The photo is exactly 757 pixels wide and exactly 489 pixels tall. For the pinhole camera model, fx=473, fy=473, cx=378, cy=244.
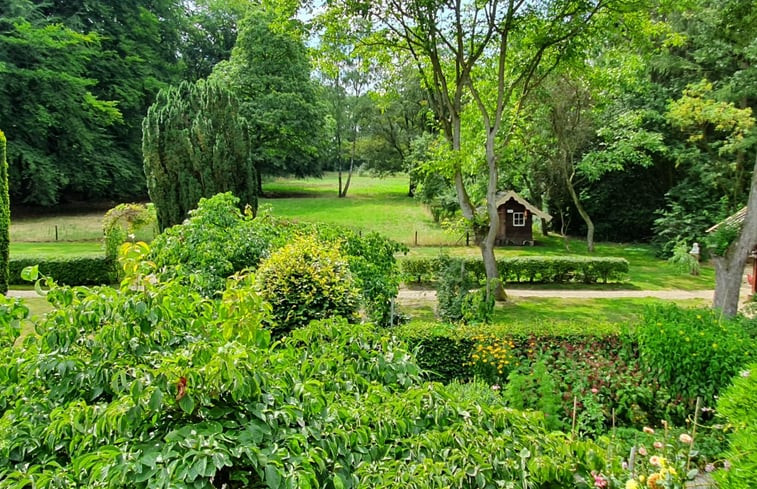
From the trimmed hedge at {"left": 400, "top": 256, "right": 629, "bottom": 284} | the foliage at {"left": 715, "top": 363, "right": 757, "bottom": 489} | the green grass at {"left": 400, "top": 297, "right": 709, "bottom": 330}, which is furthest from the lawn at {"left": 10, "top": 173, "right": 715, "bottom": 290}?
the foliage at {"left": 715, "top": 363, "right": 757, "bottom": 489}

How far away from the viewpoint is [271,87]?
1179 inches

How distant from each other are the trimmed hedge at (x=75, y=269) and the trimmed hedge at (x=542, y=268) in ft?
28.7

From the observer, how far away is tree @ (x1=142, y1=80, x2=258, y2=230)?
15.5 metres

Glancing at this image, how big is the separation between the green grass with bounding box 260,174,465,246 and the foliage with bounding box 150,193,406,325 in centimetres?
1081

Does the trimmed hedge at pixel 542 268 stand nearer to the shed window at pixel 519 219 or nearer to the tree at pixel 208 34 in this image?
the shed window at pixel 519 219

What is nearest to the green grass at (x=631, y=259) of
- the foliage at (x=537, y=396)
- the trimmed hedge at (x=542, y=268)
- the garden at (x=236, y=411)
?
the trimmed hedge at (x=542, y=268)

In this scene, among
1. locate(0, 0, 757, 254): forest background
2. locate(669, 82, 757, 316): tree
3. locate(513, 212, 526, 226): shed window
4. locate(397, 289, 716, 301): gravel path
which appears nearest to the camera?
locate(669, 82, 757, 316): tree

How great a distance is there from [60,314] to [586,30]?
1212 cm

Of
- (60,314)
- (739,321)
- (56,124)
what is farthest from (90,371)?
(56,124)

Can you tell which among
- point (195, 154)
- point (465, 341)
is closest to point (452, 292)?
point (465, 341)

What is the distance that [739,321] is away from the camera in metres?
6.59

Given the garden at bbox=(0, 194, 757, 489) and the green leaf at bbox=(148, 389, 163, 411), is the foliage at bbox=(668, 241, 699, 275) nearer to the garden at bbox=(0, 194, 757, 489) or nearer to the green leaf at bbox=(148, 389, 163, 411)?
the garden at bbox=(0, 194, 757, 489)

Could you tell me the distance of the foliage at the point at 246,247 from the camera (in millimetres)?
7121

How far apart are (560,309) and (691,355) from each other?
264 inches
